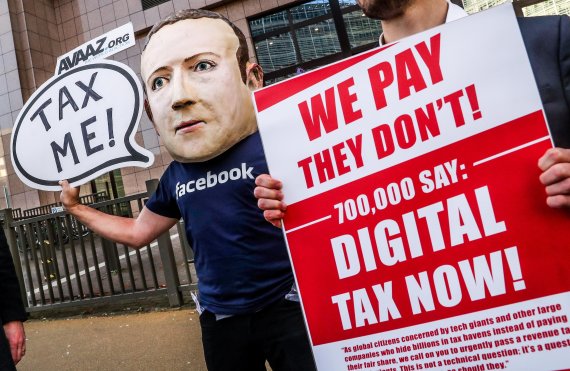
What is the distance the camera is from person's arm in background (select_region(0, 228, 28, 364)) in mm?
1660

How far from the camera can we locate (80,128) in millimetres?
1756

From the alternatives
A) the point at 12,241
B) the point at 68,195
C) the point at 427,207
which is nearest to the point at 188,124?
the point at 68,195

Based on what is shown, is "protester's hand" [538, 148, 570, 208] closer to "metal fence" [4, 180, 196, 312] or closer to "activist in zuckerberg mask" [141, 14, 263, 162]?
"activist in zuckerberg mask" [141, 14, 263, 162]

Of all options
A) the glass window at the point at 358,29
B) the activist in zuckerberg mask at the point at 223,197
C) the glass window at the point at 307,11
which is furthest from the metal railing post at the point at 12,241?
the glass window at the point at 358,29

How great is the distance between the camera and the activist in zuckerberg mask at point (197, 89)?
4.58 ft

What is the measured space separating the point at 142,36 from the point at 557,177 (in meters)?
12.1

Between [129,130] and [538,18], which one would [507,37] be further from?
[129,130]

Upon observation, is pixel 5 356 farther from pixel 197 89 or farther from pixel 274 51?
pixel 274 51

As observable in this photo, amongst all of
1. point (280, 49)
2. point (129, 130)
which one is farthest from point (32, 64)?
point (129, 130)

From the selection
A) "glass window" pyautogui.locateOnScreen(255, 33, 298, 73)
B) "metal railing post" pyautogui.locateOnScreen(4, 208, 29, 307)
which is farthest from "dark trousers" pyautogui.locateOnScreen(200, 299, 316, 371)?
"glass window" pyautogui.locateOnScreen(255, 33, 298, 73)

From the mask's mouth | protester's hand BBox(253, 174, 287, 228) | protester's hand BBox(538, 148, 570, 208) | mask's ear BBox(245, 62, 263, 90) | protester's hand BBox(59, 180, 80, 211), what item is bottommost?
protester's hand BBox(538, 148, 570, 208)

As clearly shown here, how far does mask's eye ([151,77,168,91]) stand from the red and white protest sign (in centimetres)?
55

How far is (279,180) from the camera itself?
1.13 meters

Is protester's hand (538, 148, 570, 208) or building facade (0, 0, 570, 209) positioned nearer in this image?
protester's hand (538, 148, 570, 208)
